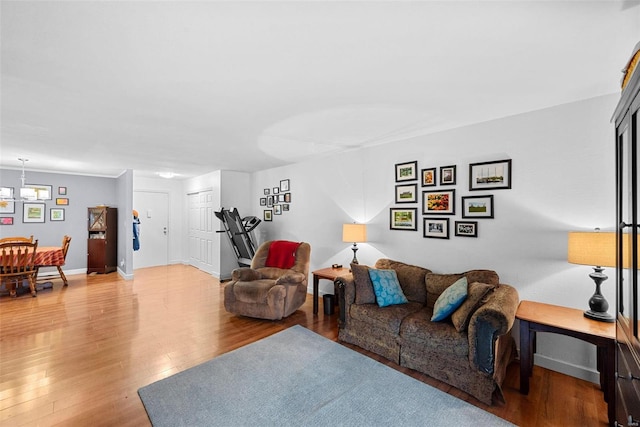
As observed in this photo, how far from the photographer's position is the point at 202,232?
6832 millimetres

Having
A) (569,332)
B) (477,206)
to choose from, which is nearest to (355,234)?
(477,206)

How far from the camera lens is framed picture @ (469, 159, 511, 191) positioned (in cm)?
275

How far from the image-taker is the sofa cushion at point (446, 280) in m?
2.63

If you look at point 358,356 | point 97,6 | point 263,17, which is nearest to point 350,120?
point 263,17

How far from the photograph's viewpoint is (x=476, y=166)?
2.95 meters

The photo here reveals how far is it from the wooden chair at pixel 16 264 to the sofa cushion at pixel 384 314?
5.60 meters

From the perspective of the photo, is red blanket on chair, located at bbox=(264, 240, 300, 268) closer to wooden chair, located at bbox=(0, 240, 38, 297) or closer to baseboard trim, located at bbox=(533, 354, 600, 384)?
baseboard trim, located at bbox=(533, 354, 600, 384)

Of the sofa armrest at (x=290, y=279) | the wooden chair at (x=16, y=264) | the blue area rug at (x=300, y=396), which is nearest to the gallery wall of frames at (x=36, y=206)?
the wooden chair at (x=16, y=264)

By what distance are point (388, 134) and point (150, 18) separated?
8.69ft

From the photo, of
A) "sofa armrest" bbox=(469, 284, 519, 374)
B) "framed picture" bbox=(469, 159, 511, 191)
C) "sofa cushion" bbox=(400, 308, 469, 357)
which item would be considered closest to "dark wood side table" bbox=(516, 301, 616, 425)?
"sofa armrest" bbox=(469, 284, 519, 374)

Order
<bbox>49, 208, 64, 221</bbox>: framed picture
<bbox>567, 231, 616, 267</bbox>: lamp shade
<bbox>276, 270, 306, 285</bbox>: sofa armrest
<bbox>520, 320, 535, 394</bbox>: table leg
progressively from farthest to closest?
<bbox>49, 208, 64, 221</bbox>: framed picture
<bbox>276, 270, 306, 285</bbox>: sofa armrest
<bbox>520, 320, 535, 394</bbox>: table leg
<bbox>567, 231, 616, 267</bbox>: lamp shade

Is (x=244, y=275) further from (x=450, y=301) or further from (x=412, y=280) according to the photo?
(x=450, y=301)

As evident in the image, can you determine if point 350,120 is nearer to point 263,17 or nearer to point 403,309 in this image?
point 263,17

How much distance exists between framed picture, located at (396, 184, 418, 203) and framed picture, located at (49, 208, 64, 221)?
7361 millimetres
